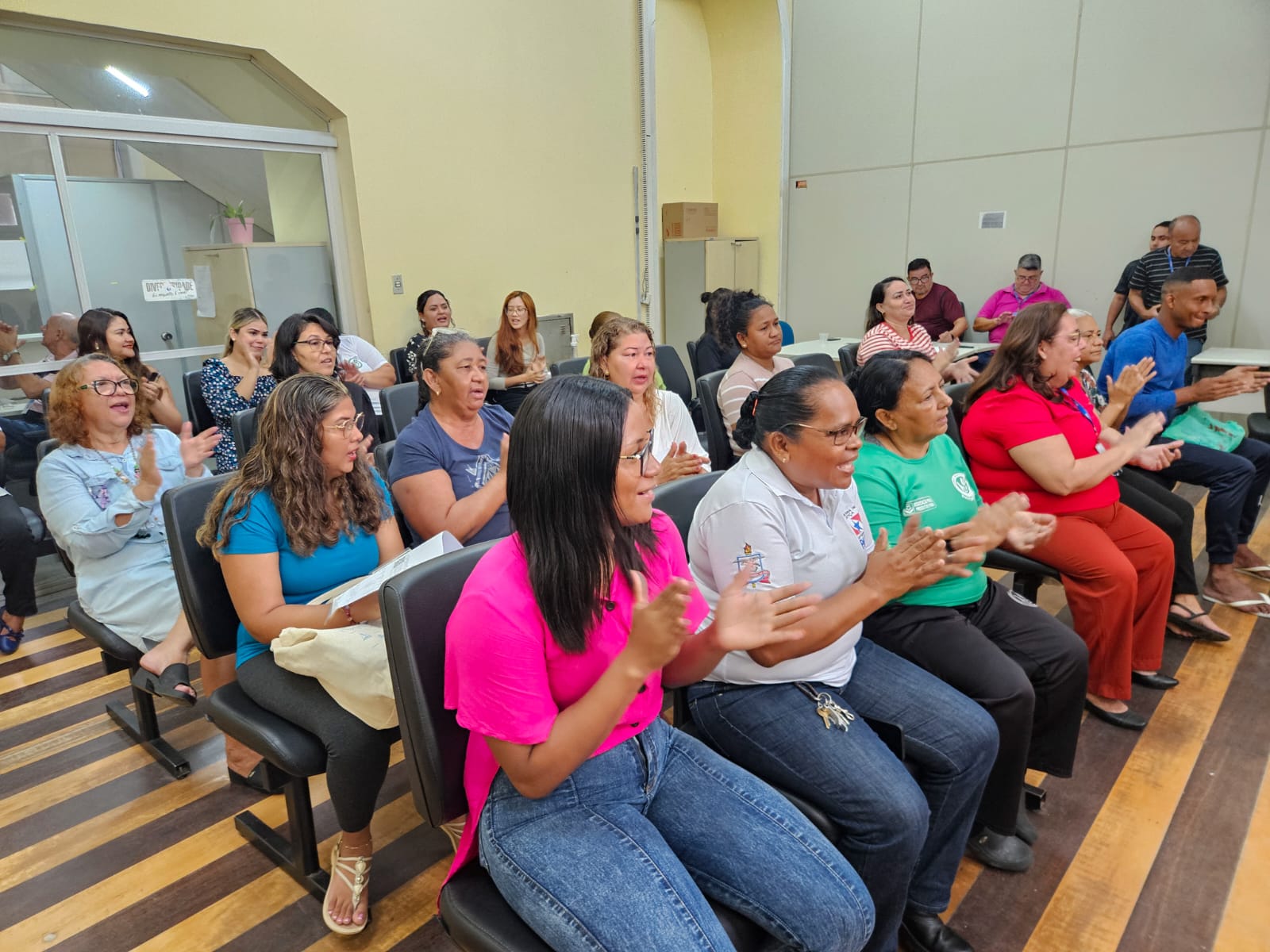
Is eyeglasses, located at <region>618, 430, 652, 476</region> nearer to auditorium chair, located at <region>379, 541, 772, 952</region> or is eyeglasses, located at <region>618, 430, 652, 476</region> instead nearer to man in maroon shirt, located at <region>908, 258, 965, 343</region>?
auditorium chair, located at <region>379, 541, 772, 952</region>

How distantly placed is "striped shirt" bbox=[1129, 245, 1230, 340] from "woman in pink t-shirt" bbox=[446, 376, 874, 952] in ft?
18.4

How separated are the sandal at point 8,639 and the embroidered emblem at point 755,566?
322cm

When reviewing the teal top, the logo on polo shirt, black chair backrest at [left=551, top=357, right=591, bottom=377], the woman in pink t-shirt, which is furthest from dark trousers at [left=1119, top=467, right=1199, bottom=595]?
black chair backrest at [left=551, top=357, right=591, bottom=377]

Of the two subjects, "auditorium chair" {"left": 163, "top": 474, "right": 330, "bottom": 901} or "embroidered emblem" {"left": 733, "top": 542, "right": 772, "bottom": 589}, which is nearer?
"embroidered emblem" {"left": 733, "top": 542, "right": 772, "bottom": 589}

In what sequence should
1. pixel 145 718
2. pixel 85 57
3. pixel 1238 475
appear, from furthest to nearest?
pixel 85 57, pixel 1238 475, pixel 145 718

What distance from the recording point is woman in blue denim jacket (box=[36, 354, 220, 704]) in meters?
2.29

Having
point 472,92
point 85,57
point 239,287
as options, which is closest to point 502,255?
point 472,92

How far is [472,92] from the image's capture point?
222 inches

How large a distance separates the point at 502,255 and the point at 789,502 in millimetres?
4833

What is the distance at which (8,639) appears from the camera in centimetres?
322

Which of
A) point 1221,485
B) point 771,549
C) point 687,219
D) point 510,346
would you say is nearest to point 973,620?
point 771,549

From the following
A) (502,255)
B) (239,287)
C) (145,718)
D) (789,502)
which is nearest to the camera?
(789,502)

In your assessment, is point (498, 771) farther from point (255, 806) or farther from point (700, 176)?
point (700, 176)

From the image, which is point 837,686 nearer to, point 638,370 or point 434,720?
point 434,720
